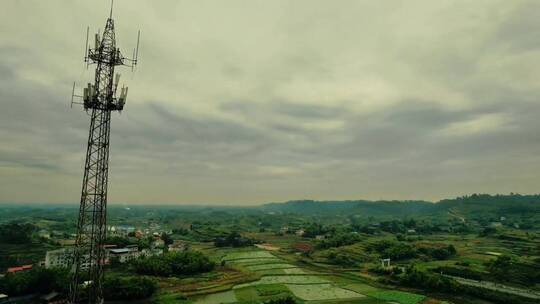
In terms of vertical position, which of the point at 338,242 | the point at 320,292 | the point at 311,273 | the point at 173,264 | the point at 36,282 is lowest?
the point at 311,273

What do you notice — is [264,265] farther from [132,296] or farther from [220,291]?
[132,296]

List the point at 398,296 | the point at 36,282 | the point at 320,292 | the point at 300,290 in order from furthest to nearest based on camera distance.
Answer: the point at 300,290
the point at 320,292
the point at 36,282
the point at 398,296

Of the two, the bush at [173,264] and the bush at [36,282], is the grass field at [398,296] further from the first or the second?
the bush at [36,282]

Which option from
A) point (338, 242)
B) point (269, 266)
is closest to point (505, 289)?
point (269, 266)

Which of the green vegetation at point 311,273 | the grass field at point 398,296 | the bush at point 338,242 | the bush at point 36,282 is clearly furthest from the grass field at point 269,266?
the bush at point 36,282

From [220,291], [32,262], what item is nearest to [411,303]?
[220,291]

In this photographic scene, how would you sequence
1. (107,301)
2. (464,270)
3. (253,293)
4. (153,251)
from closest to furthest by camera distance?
(107,301) < (253,293) < (464,270) < (153,251)

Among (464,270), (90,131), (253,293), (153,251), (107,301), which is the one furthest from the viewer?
(153,251)

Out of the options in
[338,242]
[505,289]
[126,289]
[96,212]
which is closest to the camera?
[96,212]

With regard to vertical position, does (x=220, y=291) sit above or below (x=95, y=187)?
below

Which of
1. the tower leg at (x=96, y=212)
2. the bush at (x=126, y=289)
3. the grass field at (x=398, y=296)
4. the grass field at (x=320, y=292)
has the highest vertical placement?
the tower leg at (x=96, y=212)

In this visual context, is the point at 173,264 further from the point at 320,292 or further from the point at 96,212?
the point at 96,212
